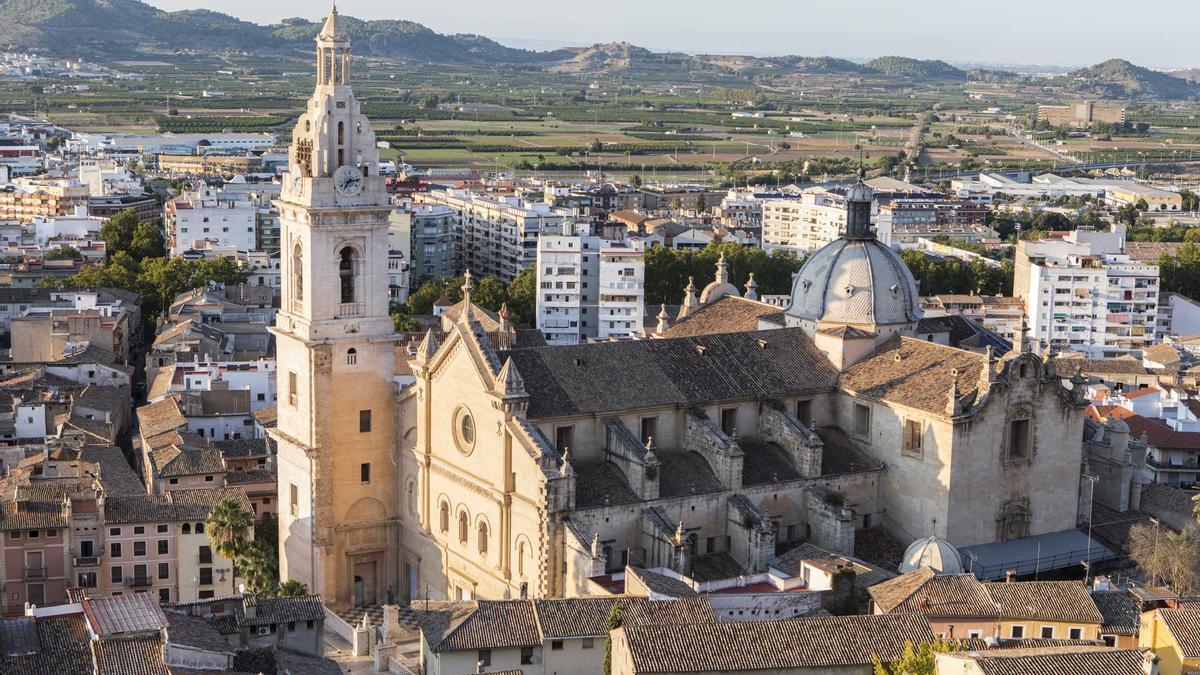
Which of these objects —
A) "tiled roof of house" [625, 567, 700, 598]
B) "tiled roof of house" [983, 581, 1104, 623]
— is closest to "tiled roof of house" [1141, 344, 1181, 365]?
"tiled roof of house" [983, 581, 1104, 623]

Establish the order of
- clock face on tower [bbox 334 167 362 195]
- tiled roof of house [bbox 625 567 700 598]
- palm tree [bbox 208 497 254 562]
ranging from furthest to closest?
palm tree [bbox 208 497 254 562] → clock face on tower [bbox 334 167 362 195] → tiled roof of house [bbox 625 567 700 598]

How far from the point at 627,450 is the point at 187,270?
68.2 meters

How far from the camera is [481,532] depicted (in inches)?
2101

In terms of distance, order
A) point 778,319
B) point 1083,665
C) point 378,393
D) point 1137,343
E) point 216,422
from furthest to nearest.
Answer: point 1137,343 < point 216,422 < point 778,319 < point 378,393 < point 1083,665

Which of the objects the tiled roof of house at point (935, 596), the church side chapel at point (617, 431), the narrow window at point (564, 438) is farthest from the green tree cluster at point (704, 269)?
the tiled roof of house at point (935, 596)

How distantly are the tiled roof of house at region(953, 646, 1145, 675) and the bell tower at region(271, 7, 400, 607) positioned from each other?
24.6 meters

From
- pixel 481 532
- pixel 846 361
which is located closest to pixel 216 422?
pixel 481 532

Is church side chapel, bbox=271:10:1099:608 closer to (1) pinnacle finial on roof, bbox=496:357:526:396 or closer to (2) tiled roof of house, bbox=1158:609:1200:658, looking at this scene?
(1) pinnacle finial on roof, bbox=496:357:526:396

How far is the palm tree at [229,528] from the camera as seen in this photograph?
5534cm

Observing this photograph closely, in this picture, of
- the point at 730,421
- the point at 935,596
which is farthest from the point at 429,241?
the point at 935,596

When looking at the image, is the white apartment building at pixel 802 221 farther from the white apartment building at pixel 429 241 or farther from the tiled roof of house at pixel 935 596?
the tiled roof of house at pixel 935 596

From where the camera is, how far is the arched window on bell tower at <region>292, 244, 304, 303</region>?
55.6 metres

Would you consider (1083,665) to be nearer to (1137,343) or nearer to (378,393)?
(378,393)

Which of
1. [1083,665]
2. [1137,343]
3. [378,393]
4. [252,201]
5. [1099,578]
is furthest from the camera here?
[252,201]
